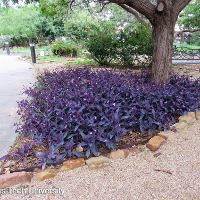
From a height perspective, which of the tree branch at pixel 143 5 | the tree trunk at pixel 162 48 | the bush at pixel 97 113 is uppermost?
the tree branch at pixel 143 5

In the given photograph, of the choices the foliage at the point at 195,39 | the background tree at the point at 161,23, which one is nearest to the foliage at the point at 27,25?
the foliage at the point at 195,39

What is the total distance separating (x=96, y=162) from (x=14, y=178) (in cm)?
82

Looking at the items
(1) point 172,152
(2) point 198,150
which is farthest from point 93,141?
(2) point 198,150

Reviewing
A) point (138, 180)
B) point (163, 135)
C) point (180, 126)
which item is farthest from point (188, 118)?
point (138, 180)

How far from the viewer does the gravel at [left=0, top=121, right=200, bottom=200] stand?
10.4 ft

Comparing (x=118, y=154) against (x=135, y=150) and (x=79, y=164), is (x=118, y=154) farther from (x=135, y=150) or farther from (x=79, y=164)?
(x=79, y=164)

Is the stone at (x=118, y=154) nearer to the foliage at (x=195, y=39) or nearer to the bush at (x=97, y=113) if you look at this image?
the bush at (x=97, y=113)

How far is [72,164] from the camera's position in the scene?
3639 mm

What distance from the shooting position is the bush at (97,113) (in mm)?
3926

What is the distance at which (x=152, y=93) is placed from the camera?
497 cm

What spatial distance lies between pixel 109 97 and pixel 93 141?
4.02ft

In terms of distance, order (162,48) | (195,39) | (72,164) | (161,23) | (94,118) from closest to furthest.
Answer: (72,164) → (94,118) → (161,23) → (162,48) → (195,39)

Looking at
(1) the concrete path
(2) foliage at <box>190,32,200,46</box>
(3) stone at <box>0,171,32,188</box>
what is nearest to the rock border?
(3) stone at <box>0,171,32,188</box>

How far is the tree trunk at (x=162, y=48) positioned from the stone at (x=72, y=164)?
9.73 ft
